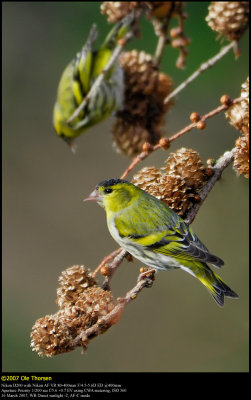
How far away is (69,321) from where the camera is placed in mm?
622

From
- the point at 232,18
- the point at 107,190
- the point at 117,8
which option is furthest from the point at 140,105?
the point at 107,190

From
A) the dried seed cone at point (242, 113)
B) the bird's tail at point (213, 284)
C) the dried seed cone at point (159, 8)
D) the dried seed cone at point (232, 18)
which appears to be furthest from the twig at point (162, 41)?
the bird's tail at point (213, 284)

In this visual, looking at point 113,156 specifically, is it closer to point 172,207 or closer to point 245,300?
point 245,300

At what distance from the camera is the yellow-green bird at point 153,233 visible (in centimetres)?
69

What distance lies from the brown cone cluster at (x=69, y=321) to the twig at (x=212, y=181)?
0.14 meters

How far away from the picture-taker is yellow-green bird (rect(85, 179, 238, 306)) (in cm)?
69

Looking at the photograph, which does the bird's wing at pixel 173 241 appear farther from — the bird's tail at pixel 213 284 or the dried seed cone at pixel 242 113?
the dried seed cone at pixel 242 113

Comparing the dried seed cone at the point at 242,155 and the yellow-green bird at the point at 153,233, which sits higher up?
the dried seed cone at the point at 242,155

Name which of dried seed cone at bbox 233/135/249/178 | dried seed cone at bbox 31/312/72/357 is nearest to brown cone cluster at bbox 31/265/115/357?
dried seed cone at bbox 31/312/72/357

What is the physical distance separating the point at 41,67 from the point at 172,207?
1601 mm

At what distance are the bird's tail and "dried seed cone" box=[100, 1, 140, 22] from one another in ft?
1.60

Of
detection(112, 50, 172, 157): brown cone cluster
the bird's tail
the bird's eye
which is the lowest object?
the bird's tail

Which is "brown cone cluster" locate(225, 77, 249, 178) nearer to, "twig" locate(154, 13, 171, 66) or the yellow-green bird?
the yellow-green bird
